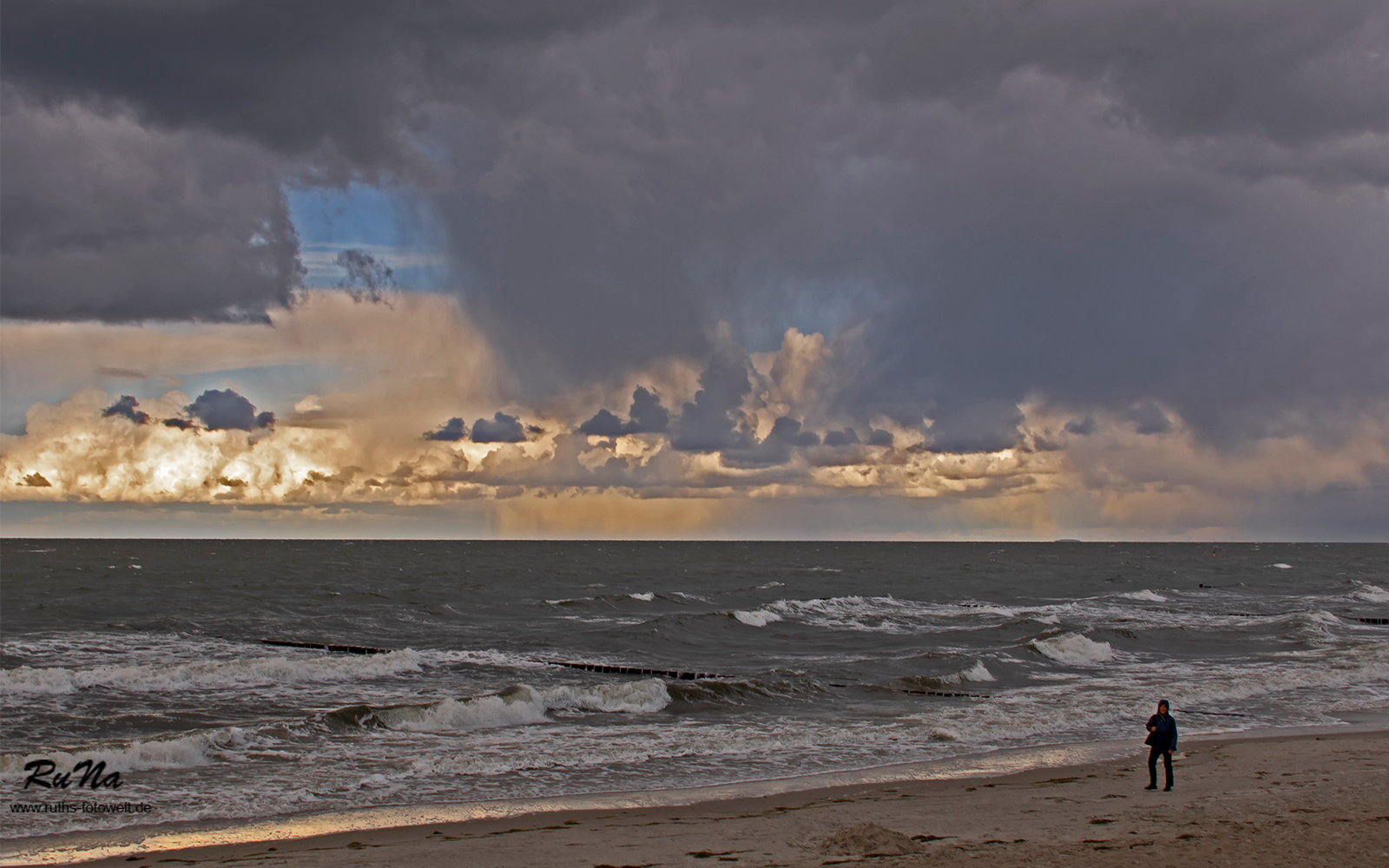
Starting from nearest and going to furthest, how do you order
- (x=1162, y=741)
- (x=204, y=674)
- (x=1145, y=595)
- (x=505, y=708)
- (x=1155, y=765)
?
(x=1162, y=741), (x=1155, y=765), (x=505, y=708), (x=204, y=674), (x=1145, y=595)

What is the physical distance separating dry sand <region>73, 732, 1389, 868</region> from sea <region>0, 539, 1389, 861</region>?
7.01ft

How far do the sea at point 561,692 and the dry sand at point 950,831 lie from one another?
2.14 metres

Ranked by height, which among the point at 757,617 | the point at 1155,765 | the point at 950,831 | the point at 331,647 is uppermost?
the point at 1155,765

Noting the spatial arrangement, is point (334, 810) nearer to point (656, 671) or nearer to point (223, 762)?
point (223, 762)

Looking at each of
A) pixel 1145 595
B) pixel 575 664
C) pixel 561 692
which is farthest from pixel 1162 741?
pixel 1145 595

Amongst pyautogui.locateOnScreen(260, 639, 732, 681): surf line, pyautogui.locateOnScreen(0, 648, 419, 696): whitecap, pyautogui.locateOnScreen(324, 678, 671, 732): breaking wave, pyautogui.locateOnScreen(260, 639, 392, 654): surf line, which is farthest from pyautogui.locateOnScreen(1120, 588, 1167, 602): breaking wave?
pyautogui.locateOnScreen(0, 648, 419, 696): whitecap

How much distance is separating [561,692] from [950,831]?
14843 millimetres

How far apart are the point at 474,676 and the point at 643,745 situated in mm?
11835

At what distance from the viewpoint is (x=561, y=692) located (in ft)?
88.0

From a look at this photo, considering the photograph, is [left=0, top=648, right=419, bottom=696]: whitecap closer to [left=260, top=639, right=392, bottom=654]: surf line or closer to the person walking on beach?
[left=260, top=639, right=392, bottom=654]: surf line

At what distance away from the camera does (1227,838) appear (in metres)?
13.3

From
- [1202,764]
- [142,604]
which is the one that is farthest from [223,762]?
[142,604]

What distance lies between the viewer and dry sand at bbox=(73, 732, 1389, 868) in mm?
12633

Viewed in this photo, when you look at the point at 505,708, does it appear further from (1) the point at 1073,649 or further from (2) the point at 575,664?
(1) the point at 1073,649
